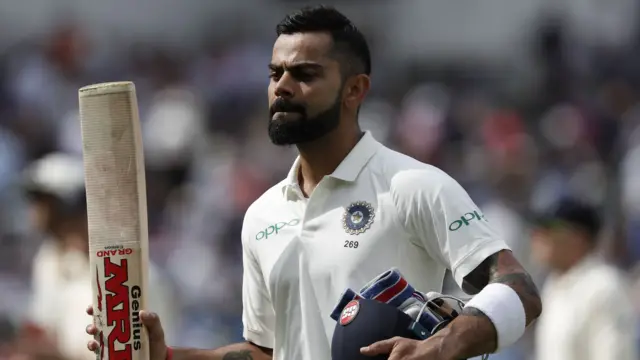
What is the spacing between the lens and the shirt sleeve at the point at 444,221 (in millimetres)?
3945

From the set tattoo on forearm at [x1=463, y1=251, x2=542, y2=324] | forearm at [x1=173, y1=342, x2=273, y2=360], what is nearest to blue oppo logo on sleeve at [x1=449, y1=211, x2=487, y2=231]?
tattoo on forearm at [x1=463, y1=251, x2=542, y2=324]

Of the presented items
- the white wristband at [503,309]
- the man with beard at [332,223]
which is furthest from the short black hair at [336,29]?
the white wristband at [503,309]

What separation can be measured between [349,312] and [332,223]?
1.50 ft

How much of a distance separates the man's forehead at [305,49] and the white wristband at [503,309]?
37.5 inches

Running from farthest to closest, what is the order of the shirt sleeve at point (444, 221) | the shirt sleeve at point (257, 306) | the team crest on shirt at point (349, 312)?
1. the shirt sleeve at point (257, 306)
2. the shirt sleeve at point (444, 221)
3. the team crest on shirt at point (349, 312)

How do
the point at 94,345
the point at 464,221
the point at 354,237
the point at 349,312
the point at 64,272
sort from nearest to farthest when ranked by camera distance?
1. the point at 349,312
2. the point at 464,221
3. the point at 354,237
4. the point at 94,345
5. the point at 64,272

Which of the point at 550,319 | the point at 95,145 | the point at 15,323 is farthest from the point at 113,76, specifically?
the point at 95,145

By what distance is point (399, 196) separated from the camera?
161 inches

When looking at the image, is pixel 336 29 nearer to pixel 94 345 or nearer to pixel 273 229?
pixel 273 229

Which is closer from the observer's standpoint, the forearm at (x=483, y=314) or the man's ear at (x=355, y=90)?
the forearm at (x=483, y=314)

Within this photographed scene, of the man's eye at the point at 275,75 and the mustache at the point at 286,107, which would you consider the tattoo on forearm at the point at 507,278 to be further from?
the man's eye at the point at 275,75

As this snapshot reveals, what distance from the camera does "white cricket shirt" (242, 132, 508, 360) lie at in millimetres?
3988

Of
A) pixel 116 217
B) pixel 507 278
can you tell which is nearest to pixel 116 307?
pixel 116 217

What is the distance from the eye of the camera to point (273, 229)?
4414 millimetres
